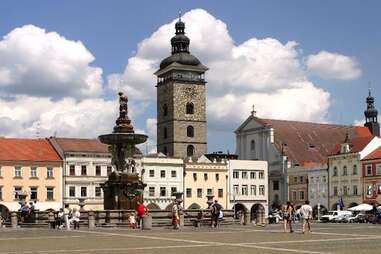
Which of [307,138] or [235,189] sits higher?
[307,138]

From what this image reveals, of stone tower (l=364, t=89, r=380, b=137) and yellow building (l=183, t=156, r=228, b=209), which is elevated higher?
stone tower (l=364, t=89, r=380, b=137)

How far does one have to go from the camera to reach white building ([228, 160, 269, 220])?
102m

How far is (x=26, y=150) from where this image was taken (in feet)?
290

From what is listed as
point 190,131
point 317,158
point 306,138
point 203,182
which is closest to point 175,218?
point 203,182

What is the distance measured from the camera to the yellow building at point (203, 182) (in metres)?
98.6

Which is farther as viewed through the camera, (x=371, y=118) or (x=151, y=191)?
(x=371, y=118)

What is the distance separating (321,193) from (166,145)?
29575mm

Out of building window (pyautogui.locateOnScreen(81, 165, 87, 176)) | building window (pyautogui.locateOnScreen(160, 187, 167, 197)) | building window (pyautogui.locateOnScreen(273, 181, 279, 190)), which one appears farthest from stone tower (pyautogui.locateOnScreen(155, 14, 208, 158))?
building window (pyautogui.locateOnScreen(81, 165, 87, 176))

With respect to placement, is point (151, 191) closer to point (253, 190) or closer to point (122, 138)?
point (253, 190)

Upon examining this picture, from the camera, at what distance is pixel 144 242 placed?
25547 millimetres

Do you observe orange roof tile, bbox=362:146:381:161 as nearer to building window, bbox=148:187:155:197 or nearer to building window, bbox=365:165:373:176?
building window, bbox=365:165:373:176

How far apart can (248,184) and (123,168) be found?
60459mm

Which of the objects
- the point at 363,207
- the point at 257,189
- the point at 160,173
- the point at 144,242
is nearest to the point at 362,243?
the point at 144,242

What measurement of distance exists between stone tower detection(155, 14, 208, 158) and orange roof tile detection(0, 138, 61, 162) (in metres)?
30.0
